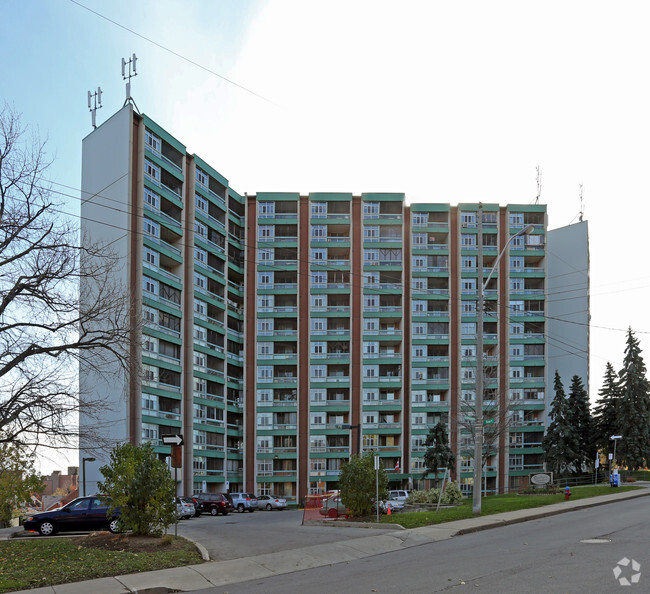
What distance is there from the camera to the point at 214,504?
5325cm

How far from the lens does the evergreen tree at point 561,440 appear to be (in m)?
68.7

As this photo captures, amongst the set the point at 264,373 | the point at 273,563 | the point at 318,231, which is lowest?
the point at 273,563

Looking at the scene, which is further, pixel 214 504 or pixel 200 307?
pixel 200 307

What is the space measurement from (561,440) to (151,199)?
4268 cm

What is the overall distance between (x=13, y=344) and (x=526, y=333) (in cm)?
7281

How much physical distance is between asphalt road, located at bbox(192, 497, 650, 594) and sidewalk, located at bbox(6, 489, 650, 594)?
2.08ft

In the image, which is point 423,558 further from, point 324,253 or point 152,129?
point 324,253

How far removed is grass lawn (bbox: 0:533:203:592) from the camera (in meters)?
14.9

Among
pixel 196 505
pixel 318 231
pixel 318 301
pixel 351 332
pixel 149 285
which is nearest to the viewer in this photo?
pixel 196 505

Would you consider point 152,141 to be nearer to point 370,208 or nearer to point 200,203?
point 200,203

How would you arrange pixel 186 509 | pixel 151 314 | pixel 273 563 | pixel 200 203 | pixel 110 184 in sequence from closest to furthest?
pixel 273 563
pixel 186 509
pixel 110 184
pixel 151 314
pixel 200 203

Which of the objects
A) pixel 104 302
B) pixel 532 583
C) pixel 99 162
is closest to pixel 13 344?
pixel 104 302

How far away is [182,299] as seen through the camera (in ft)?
220

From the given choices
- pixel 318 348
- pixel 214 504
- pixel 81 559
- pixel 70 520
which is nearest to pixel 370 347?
pixel 318 348
